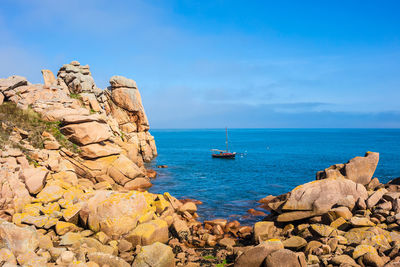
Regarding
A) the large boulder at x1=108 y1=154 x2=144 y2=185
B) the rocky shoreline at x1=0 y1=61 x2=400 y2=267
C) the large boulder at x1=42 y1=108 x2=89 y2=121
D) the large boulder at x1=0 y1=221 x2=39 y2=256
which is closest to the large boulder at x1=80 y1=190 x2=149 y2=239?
the rocky shoreline at x1=0 y1=61 x2=400 y2=267

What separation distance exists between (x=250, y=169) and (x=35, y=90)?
1721 inches

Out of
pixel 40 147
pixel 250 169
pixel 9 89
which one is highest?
pixel 9 89

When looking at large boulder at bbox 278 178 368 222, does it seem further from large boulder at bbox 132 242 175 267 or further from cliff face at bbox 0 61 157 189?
cliff face at bbox 0 61 157 189

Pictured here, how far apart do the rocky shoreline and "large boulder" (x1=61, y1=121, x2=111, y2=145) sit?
0.38 feet

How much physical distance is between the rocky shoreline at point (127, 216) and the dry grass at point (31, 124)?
0.11 metres

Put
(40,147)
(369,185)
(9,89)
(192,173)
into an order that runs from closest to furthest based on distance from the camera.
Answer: (369,185), (40,147), (9,89), (192,173)

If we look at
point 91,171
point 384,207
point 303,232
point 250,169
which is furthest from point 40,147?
point 250,169

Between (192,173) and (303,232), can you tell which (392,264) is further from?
(192,173)

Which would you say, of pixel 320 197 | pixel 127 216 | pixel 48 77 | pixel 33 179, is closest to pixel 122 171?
pixel 33 179

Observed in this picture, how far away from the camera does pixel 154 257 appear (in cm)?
1567

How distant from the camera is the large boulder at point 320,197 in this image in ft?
70.9

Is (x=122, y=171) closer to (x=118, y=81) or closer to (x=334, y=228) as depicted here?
(x=334, y=228)

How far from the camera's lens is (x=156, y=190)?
39.7 metres

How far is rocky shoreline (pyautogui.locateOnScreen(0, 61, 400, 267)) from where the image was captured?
14.9 m
